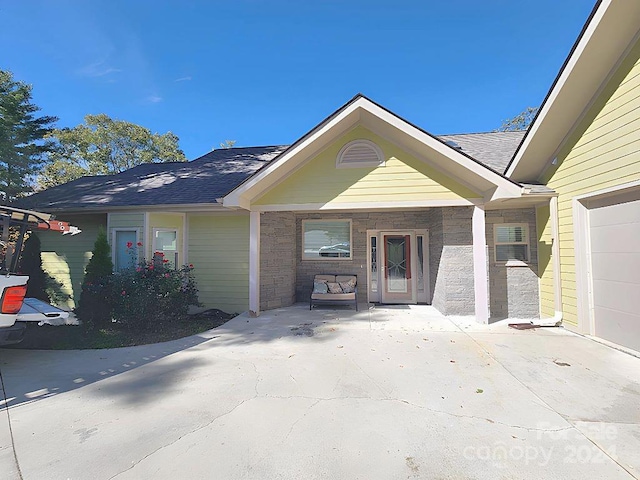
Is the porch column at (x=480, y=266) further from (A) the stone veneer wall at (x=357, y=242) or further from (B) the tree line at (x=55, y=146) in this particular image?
(B) the tree line at (x=55, y=146)

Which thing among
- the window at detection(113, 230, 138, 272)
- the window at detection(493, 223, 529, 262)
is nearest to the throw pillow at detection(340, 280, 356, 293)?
the window at detection(493, 223, 529, 262)

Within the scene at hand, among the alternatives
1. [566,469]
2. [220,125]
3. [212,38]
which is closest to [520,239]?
[566,469]

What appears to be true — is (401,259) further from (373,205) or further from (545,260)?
(545,260)

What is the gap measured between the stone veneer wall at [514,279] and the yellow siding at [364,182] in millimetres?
1511

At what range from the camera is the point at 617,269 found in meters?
5.23


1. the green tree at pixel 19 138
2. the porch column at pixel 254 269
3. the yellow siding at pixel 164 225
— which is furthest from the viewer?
the green tree at pixel 19 138

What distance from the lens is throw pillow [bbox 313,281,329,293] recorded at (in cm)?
897

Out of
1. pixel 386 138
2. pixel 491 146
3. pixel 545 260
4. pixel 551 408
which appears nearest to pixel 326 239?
pixel 386 138

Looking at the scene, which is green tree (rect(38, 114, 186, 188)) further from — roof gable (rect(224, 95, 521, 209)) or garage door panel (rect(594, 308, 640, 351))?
garage door panel (rect(594, 308, 640, 351))

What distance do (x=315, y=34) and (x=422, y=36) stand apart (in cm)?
411

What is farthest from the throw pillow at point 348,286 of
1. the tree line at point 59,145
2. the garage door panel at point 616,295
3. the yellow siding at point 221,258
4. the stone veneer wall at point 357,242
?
the tree line at point 59,145

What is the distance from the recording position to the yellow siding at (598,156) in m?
4.82

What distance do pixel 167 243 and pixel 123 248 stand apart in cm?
111

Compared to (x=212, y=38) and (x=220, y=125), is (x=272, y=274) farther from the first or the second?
(x=220, y=125)
